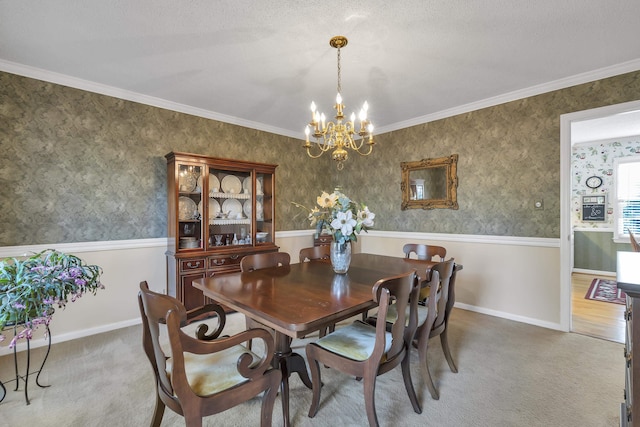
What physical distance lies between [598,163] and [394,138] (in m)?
4.25

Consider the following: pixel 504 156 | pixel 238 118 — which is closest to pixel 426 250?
pixel 504 156

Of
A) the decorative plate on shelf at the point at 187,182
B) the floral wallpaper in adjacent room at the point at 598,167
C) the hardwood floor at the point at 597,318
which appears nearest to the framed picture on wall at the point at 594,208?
the floral wallpaper in adjacent room at the point at 598,167

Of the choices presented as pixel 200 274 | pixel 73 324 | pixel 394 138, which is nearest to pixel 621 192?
pixel 394 138

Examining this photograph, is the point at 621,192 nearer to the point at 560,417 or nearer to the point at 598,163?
the point at 598,163

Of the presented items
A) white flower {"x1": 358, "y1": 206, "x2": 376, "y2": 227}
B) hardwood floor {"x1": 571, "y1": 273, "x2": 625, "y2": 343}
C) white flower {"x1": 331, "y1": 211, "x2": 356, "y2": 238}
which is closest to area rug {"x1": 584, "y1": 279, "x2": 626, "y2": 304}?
hardwood floor {"x1": 571, "y1": 273, "x2": 625, "y2": 343}

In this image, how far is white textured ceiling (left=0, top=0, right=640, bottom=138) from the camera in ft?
6.12

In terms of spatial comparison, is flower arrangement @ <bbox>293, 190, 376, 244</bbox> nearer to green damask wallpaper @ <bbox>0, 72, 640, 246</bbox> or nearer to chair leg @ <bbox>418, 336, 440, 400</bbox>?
chair leg @ <bbox>418, 336, 440, 400</bbox>

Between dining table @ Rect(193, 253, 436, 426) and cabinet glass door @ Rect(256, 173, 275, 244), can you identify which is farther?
cabinet glass door @ Rect(256, 173, 275, 244)

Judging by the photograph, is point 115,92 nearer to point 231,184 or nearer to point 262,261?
point 231,184

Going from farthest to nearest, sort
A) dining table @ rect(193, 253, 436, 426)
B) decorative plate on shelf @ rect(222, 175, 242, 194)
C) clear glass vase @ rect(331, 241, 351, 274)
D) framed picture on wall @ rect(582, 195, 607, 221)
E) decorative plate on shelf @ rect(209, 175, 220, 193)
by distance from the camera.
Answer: framed picture on wall @ rect(582, 195, 607, 221), decorative plate on shelf @ rect(222, 175, 242, 194), decorative plate on shelf @ rect(209, 175, 220, 193), clear glass vase @ rect(331, 241, 351, 274), dining table @ rect(193, 253, 436, 426)

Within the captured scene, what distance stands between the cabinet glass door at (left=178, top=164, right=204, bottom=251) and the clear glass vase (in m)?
1.93

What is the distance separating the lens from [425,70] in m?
2.67

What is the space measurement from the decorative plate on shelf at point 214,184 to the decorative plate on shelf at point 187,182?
0.19m

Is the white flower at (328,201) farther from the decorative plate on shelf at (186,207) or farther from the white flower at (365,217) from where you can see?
the decorative plate on shelf at (186,207)
